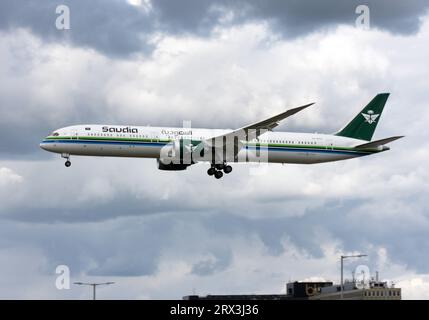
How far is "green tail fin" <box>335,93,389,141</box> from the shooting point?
346 ft

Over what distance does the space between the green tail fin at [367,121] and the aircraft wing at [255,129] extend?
17476 millimetres

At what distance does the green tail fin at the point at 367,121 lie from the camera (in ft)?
346

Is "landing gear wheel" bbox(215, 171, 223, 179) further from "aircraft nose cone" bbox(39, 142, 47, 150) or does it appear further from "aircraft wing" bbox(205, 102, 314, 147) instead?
"aircraft nose cone" bbox(39, 142, 47, 150)

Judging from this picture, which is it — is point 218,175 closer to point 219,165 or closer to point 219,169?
point 219,169

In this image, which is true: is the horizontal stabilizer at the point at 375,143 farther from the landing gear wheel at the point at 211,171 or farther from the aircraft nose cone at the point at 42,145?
the aircraft nose cone at the point at 42,145

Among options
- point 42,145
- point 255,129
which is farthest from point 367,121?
point 42,145

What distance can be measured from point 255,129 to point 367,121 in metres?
24.3

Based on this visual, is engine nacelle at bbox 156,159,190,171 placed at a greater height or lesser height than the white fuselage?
lesser

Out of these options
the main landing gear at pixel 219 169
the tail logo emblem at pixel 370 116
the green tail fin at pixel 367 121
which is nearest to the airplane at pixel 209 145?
the main landing gear at pixel 219 169

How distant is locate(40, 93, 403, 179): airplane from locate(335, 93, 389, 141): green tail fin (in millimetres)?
3313

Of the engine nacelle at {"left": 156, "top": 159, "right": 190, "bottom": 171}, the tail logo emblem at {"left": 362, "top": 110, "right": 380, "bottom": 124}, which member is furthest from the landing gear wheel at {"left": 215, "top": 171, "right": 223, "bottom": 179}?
the tail logo emblem at {"left": 362, "top": 110, "right": 380, "bottom": 124}

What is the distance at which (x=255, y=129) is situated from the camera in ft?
293
